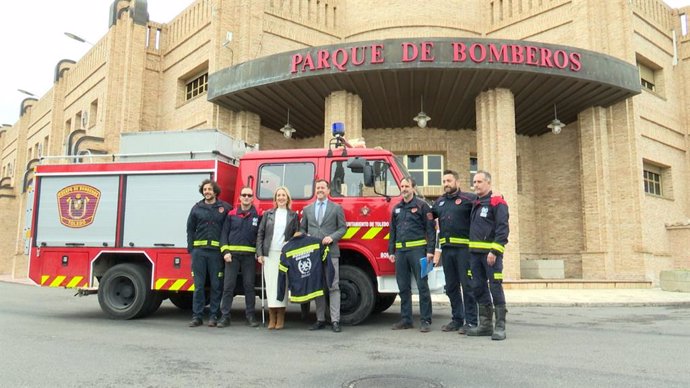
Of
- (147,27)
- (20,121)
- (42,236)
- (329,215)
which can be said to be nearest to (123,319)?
(42,236)

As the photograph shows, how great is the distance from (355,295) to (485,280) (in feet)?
5.90

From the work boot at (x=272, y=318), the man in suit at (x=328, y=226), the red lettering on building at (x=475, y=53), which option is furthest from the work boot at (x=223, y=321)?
the red lettering on building at (x=475, y=53)

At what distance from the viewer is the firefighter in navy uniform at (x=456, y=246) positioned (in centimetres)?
669

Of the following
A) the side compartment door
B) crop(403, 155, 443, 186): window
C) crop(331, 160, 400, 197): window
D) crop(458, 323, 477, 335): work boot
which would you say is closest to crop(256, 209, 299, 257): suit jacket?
crop(331, 160, 400, 197): window

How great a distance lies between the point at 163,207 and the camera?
7.89 meters

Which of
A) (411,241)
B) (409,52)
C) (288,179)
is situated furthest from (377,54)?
(411,241)

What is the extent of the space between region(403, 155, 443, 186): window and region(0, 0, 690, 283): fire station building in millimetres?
52

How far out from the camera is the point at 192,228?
7.26 meters

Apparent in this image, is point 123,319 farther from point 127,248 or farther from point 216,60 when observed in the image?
point 216,60

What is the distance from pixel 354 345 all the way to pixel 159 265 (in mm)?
3540

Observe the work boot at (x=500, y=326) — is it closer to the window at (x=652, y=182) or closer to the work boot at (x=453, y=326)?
the work boot at (x=453, y=326)

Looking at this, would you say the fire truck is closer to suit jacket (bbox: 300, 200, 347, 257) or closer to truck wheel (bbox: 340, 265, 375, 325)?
truck wheel (bbox: 340, 265, 375, 325)

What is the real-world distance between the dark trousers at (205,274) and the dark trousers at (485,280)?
350 centimetres

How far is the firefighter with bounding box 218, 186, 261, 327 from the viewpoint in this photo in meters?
7.17
